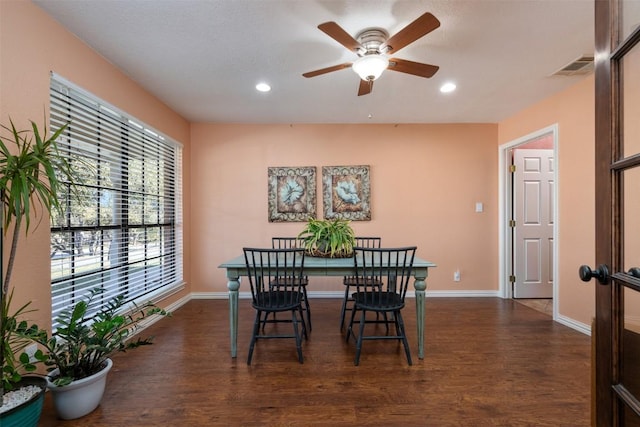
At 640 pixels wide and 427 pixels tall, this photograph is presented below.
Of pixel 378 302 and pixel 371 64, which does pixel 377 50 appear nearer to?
pixel 371 64

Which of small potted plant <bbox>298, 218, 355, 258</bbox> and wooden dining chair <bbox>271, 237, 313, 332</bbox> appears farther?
wooden dining chair <bbox>271, 237, 313, 332</bbox>

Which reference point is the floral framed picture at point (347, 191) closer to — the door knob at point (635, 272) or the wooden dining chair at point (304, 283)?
the wooden dining chair at point (304, 283)

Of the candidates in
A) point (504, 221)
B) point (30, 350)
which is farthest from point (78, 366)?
point (504, 221)

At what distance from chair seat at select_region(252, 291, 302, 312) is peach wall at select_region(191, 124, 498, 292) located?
1.68 meters

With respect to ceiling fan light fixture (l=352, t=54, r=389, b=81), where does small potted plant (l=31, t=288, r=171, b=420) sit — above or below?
below

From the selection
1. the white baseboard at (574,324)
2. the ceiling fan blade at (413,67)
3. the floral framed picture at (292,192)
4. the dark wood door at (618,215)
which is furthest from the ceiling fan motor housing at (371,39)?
the white baseboard at (574,324)

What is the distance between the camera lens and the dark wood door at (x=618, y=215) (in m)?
0.77

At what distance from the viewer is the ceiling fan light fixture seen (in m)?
1.86

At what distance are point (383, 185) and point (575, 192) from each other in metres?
2.02

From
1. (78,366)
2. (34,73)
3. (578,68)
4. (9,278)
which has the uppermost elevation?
(578,68)

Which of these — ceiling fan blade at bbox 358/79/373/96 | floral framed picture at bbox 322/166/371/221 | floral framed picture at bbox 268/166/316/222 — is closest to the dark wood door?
ceiling fan blade at bbox 358/79/373/96

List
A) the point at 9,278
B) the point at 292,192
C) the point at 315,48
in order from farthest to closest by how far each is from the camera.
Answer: the point at 292,192, the point at 315,48, the point at 9,278

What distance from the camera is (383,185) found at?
154 inches

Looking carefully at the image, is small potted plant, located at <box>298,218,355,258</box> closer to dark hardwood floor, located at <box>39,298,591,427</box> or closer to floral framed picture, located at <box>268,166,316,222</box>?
dark hardwood floor, located at <box>39,298,591,427</box>
